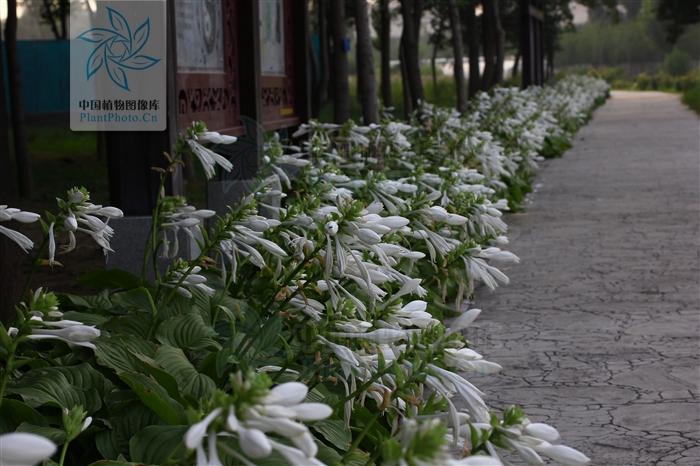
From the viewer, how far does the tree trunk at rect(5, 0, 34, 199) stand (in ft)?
31.5

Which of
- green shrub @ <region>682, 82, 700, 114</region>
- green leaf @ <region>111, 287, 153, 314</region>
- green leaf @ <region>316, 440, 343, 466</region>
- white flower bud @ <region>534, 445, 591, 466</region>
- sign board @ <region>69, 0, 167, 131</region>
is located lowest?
green leaf @ <region>316, 440, 343, 466</region>

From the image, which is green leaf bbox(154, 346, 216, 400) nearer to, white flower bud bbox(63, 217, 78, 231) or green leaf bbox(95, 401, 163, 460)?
green leaf bbox(95, 401, 163, 460)

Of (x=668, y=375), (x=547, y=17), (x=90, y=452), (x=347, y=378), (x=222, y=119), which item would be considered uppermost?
(x=547, y=17)

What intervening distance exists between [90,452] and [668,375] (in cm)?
261

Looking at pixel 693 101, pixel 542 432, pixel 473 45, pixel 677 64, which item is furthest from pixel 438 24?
pixel 677 64

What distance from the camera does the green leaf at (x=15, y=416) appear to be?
227cm

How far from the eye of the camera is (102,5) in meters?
4.23

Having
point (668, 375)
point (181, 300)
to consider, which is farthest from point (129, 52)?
point (668, 375)

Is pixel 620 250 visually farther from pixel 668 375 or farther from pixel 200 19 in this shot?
pixel 200 19

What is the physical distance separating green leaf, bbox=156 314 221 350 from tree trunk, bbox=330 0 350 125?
6085 millimetres

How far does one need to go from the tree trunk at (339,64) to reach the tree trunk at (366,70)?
53cm

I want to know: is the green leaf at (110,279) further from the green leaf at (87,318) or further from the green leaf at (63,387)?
the green leaf at (63,387)

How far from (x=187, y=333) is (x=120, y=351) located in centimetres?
39

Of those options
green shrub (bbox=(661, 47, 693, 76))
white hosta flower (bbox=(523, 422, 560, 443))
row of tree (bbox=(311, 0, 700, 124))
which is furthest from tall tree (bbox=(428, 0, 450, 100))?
green shrub (bbox=(661, 47, 693, 76))
